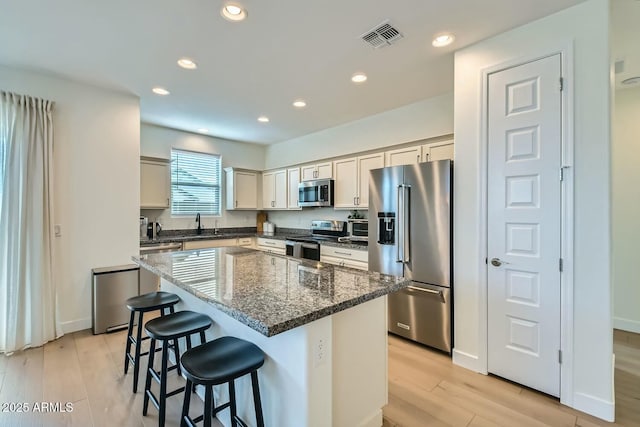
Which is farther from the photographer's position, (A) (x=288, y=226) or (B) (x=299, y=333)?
(A) (x=288, y=226)

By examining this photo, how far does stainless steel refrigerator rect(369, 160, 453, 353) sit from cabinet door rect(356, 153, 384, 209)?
2.80ft

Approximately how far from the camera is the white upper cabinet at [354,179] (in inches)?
167

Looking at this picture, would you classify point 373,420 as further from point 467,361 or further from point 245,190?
point 245,190

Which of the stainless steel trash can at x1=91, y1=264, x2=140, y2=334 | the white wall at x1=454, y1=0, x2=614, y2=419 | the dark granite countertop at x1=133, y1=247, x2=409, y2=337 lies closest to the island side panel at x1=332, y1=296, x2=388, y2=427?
the dark granite countertop at x1=133, y1=247, x2=409, y2=337

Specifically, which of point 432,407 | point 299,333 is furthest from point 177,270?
point 432,407

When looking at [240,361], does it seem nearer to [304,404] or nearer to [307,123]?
[304,404]

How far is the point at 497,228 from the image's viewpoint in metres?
2.35

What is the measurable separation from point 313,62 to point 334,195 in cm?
229

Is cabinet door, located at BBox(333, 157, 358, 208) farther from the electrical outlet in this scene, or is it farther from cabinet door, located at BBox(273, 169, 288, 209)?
the electrical outlet

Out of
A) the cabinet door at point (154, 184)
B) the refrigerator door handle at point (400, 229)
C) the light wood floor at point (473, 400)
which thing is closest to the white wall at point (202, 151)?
the cabinet door at point (154, 184)

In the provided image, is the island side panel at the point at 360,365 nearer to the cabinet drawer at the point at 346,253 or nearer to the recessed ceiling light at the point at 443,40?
the cabinet drawer at the point at 346,253

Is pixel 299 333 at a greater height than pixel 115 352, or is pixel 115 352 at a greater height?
pixel 299 333

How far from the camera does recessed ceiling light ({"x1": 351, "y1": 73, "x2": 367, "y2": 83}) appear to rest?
3.00 m

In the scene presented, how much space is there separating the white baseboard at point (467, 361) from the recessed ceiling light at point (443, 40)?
8.76 ft
